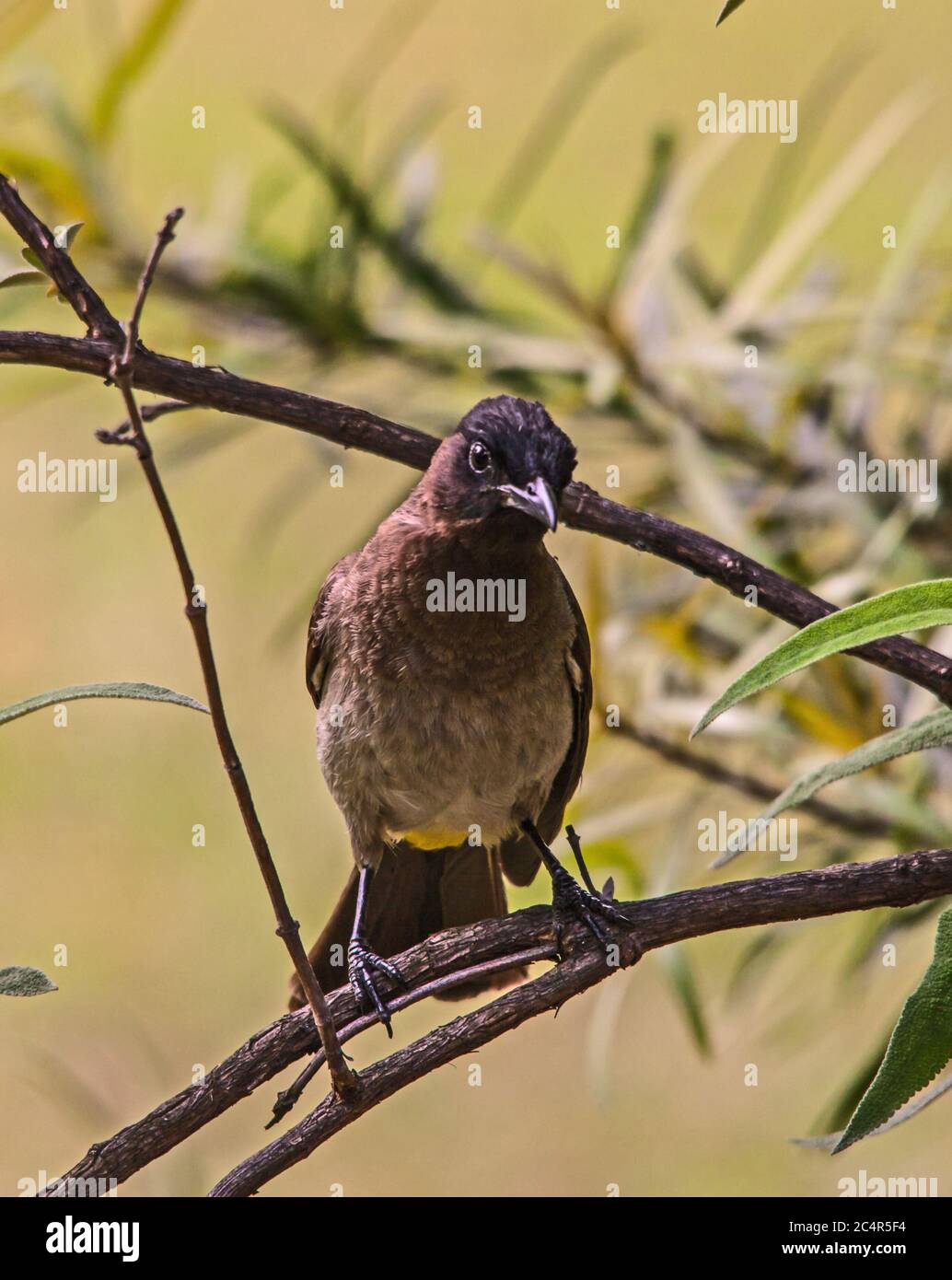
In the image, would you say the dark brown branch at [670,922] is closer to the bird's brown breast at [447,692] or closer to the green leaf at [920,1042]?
the green leaf at [920,1042]

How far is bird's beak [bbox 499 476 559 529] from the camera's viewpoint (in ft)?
7.04

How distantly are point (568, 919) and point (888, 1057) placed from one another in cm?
49

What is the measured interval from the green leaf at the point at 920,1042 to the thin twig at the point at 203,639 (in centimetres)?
56

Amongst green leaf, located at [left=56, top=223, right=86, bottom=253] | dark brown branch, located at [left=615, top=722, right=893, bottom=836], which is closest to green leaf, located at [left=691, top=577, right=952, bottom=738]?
green leaf, located at [left=56, top=223, right=86, bottom=253]

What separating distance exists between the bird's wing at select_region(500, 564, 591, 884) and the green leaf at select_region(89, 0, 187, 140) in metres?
1.29

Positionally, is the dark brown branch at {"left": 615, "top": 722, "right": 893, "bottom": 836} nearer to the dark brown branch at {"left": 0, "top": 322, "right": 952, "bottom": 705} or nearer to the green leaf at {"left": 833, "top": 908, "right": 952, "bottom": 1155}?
the dark brown branch at {"left": 0, "top": 322, "right": 952, "bottom": 705}

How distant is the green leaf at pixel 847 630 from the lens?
4.66ft

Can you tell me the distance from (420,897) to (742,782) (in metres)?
0.76

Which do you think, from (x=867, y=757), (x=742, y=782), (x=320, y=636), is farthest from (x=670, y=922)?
(x=320, y=636)

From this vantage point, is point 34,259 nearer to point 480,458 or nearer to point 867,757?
point 867,757

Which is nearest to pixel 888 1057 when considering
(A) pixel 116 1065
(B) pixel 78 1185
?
(B) pixel 78 1185

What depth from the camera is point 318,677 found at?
3.09m

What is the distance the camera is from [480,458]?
265cm

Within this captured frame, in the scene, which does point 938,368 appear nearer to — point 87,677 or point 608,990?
point 608,990
